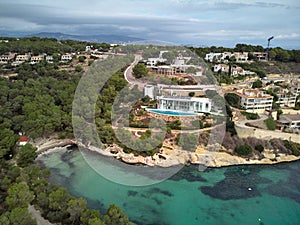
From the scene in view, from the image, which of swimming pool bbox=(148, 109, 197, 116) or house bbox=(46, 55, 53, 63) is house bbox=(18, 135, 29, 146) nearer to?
swimming pool bbox=(148, 109, 197, 116)

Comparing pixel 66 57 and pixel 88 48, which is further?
pixel 88 48

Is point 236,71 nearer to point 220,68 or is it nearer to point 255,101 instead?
point 220,68

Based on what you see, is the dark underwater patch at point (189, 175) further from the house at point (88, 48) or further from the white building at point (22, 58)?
the house at point (88, 48)

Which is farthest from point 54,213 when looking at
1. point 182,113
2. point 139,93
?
point 139,93

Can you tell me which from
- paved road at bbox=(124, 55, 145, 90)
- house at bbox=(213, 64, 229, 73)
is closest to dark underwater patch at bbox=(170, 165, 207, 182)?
paved road at bbox=(124, 55, 145, 90)

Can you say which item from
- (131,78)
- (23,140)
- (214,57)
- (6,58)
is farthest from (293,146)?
(6,58)

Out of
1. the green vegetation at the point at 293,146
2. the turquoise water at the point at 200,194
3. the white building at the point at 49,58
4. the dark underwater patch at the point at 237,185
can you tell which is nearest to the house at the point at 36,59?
the white building at the point at 49,58
